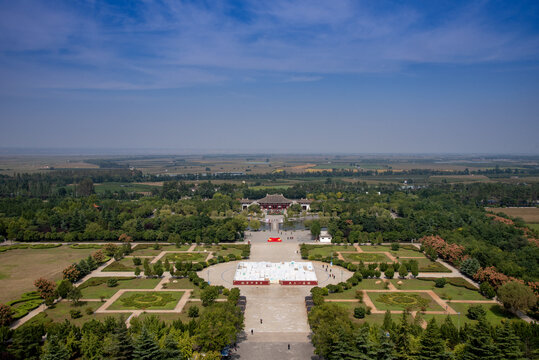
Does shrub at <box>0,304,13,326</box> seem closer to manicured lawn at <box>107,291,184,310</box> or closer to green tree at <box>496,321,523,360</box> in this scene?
manicured lawn at <box>107,291,184,310</box>

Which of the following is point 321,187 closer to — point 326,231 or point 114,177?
point 326,231

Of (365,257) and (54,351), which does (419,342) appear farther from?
(365,257)

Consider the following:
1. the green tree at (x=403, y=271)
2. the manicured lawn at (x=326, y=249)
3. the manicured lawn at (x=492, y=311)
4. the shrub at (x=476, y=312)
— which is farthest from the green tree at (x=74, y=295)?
the shrub at (x=476, y=312)

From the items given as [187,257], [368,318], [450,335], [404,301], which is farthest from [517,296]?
[187,257]

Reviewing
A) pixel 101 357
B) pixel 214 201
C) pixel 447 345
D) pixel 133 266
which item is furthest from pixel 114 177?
pixel 447 345

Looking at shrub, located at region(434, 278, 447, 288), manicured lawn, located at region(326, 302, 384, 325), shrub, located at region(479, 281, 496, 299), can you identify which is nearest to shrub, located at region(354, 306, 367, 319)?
manicured lawn, located at region(326, 302, 384, 325)

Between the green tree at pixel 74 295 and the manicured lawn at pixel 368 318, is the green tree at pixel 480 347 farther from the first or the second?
the green tree at pixel 74 295
